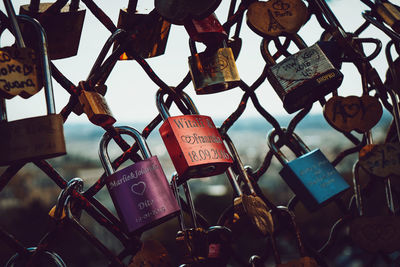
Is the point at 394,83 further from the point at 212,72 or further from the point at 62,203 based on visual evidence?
the point at 62,203

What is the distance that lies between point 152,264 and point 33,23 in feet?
1.26

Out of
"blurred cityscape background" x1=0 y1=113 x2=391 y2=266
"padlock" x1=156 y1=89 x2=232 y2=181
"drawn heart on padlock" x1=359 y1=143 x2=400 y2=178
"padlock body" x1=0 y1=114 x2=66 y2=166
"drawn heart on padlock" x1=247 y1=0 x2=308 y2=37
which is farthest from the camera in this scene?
"blurred cityscape background" x1=0 y1=113 x2=391 y2=266

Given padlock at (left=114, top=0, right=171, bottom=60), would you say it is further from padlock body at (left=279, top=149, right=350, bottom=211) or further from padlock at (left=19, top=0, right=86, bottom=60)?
padlock body at (left=279, top=149, right=350, bottom=211)

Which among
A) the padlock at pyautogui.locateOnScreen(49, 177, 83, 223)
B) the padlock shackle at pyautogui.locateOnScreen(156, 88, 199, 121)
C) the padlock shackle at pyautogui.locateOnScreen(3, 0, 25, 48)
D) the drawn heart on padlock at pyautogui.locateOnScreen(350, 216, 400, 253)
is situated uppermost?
the padlock shackle at pyautogui.locateOnScreen(3, 0, 25, 48)

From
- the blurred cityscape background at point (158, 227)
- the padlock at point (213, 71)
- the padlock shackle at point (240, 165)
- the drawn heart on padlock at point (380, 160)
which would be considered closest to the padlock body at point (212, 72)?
the padlock at point (213, 71)

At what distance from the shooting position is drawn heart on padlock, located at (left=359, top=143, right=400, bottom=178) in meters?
0.82

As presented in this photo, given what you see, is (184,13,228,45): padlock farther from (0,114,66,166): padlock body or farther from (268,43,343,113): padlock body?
(0,114,66,166): padlock body

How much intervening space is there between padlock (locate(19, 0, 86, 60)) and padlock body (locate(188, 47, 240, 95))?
0.61ft

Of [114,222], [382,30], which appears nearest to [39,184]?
[114,222]

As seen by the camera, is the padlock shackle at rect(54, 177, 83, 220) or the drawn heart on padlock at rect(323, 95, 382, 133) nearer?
the padlock shackle at rect(54, 177, 83, 220)

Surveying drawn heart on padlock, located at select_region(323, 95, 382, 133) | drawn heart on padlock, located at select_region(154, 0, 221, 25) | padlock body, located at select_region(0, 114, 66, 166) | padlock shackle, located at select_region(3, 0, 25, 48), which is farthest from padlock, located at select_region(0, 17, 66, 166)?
drawn heart on padlock, located at select_region(323, 95, 382, 133)

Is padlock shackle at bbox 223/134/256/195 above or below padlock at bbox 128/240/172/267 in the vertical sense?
above

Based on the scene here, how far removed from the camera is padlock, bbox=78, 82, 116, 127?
578 mm

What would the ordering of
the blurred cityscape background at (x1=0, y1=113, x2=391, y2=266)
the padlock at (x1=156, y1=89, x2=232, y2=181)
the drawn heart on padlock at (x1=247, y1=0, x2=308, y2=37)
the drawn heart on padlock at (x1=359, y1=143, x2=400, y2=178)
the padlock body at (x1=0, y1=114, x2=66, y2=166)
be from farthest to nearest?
the blurred cityscape background at (x1=0, y1=113, x2=391, y2=266), the drawn heart on padlock at (x1=359, y1=143, x2=400, y2=178), the drawn heart on padlock at (x1=247, y1=0, x2=308, y2=37), the padlock at (x1=156, y1=89, x2=232, y2=181), the padlock body at (x1=0, y1=114, x2=66, y2=166)
